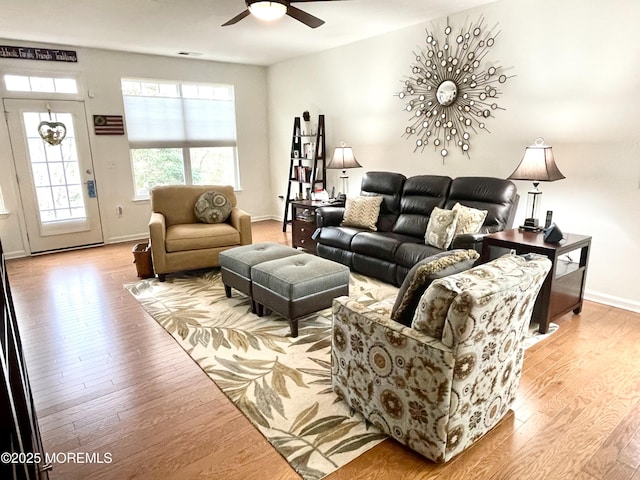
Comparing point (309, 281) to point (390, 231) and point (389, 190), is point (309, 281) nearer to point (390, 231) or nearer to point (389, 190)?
point (390, 231)

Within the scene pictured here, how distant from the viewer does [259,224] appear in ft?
23.4

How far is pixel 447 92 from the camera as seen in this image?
4254 mm

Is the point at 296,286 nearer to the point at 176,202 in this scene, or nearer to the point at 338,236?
the point at 338,236

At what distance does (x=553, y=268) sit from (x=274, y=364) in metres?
2.08

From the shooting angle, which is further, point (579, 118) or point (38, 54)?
point (38, 54)

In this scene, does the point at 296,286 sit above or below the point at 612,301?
above

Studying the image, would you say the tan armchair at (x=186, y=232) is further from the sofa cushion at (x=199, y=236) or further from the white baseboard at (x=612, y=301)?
the white baseboard at (x=612, y=301)

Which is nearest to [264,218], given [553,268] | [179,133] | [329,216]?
[179,133]

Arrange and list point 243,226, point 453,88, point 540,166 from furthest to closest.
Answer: point 243,226
point 453,88
point 540,166

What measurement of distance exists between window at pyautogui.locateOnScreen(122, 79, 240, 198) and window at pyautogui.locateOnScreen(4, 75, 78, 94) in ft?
2.22

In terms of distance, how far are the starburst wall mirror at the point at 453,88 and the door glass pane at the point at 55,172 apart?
175 inches

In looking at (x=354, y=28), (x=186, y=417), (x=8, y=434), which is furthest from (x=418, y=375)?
(x=354, y=28)

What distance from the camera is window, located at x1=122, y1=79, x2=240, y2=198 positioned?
6012 millimetres

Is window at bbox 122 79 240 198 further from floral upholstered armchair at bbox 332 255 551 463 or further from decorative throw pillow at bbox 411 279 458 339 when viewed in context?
decorative throw pillow at bbox 411 279 458 339
